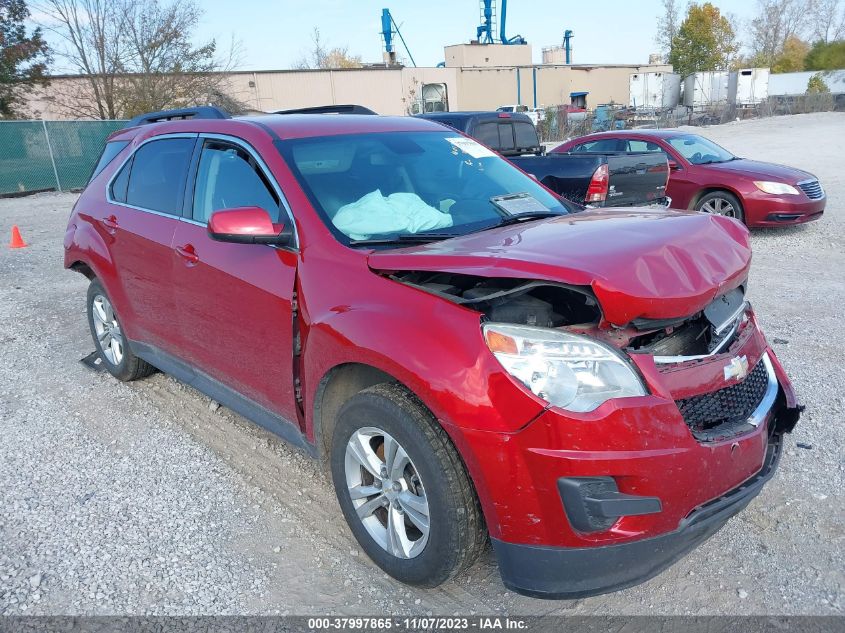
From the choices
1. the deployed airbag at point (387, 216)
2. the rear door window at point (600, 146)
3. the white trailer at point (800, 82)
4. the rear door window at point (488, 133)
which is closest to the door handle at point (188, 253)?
the deployed airbag at point (387, 216)

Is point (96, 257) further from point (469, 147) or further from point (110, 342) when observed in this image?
point (469, 147)

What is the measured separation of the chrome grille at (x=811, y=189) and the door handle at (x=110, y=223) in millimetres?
8974

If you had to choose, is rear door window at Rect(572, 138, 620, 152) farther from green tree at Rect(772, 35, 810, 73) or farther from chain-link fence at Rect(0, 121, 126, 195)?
green tree at Rect(772, 35, 810, 73)

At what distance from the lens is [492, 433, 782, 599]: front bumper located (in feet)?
7.21

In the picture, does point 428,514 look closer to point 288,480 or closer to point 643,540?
point 643,540

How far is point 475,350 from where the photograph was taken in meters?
2.24

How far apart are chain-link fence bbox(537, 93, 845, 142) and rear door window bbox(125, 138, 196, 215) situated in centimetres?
3434

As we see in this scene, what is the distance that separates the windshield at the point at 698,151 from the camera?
10359mm

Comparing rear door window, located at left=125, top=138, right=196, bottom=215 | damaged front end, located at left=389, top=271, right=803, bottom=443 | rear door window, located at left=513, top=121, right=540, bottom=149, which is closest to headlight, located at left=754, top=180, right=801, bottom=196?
rear door window, located at left=513, top=121, right=540, bottom=149

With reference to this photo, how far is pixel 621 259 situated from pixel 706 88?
157 feet

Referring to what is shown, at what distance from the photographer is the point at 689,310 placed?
2.33 meters

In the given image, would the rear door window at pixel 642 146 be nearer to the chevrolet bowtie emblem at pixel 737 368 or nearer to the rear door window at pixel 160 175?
the rear door window at pixel 160 175

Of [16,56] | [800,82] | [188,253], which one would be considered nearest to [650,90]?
[800,82]

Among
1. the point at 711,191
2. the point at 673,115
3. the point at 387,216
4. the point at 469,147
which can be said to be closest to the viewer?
the point at 387,216
